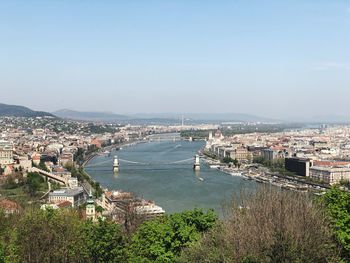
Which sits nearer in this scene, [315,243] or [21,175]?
[315,243]

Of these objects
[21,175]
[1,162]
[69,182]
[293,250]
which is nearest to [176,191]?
[69,182]

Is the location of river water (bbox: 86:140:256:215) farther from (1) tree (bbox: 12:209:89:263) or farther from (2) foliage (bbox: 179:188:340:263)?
(1) tree (bbox: 12:209:89:263)

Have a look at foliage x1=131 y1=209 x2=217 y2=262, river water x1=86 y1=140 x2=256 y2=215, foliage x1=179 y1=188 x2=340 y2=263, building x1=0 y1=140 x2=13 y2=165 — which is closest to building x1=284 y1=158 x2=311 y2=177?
river water x1=86 y1=140 x2=256 y2=215

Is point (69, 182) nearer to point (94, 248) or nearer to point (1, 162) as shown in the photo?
point (1, 162)

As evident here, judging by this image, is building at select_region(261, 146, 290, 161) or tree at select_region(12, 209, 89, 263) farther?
building at select_region(261, 146, 290, 161)

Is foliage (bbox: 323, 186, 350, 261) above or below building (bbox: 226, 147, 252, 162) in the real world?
above

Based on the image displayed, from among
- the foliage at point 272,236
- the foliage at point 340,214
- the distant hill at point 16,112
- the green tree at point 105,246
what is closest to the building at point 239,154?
the foliage at point 340,214

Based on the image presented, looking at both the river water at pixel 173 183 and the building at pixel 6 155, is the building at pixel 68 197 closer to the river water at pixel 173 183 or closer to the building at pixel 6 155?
the river water at pixel 173 183

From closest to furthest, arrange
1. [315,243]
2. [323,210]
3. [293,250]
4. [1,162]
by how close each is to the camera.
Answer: [293,250], [315,243], [323,210], [1,162]
